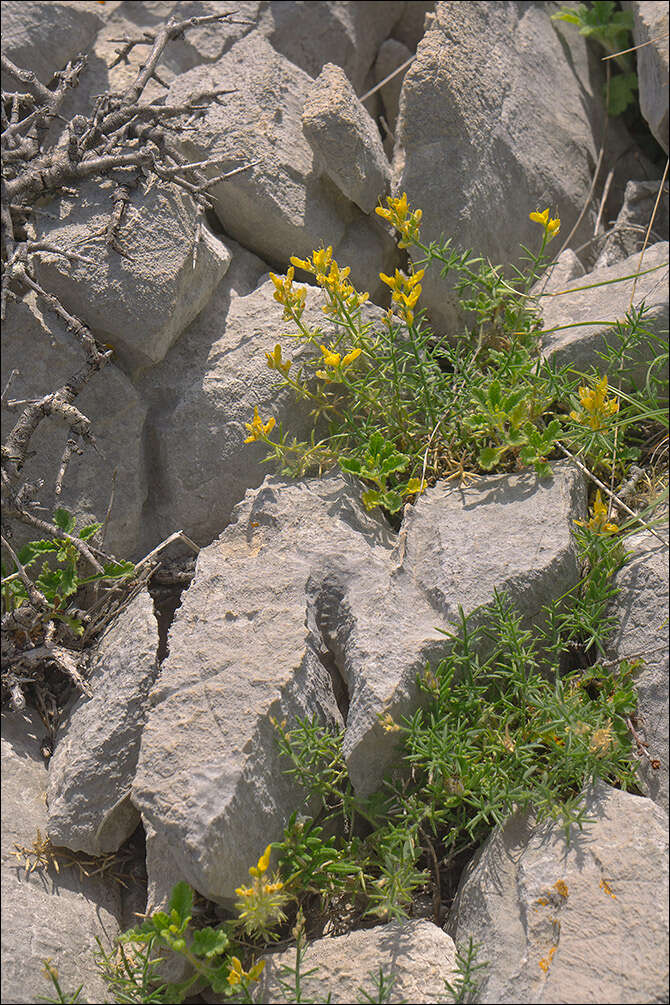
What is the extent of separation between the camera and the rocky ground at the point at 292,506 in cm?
290

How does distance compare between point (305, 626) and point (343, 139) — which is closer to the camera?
point (305, 626)

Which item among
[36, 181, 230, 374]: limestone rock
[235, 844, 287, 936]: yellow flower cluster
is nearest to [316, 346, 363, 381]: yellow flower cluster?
[36, 181, 230, 374]: limestone rock

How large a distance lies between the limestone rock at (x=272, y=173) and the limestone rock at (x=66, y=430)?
99cm

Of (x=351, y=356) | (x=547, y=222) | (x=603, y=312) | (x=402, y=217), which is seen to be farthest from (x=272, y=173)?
(x=603, y=312)

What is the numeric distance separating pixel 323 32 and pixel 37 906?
14.9 ft

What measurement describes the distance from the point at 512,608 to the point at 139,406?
1.76 m

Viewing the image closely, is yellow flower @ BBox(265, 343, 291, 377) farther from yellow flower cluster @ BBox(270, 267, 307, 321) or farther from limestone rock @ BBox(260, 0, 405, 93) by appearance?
limestone rock @ BBox(260, 0, 405, 93)

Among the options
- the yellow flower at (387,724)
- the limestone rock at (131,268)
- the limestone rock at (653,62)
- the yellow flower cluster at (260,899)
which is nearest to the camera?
the yellow flower cluster at (260,899)

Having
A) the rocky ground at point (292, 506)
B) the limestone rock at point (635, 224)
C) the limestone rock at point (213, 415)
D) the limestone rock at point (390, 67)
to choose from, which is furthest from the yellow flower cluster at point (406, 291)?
the limestone rock at point (390, 67)

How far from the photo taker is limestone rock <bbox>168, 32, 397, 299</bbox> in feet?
13.6

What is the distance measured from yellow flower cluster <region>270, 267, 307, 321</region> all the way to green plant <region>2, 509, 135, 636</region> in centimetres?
115

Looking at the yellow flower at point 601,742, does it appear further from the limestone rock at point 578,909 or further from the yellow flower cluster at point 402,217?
the yellow flower cluster at point 402,217

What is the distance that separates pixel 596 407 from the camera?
133 inches

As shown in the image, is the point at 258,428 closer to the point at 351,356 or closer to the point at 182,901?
the point at 351,356
